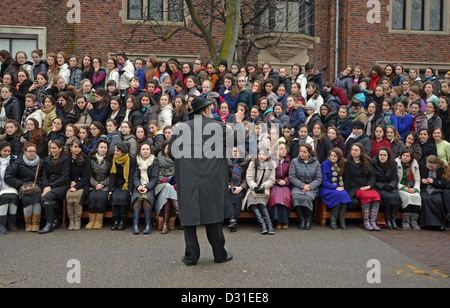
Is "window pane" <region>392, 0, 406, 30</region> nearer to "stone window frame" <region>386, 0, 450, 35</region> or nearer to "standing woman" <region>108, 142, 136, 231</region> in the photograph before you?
"stone window frame" <region>386, 0, 450, 35</region>

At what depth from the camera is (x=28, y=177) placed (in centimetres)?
875

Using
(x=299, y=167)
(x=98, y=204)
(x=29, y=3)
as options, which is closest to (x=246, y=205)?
(x=299, y=167)

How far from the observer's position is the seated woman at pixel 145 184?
8500 millimetres

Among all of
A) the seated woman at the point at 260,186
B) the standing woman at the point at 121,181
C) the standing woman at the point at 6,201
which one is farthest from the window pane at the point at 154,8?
the seated woman at the point at 260,186

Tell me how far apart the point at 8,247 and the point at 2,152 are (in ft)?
7.33

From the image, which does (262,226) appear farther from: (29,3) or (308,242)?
(29,3)

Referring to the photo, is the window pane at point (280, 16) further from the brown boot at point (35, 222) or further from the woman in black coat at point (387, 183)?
the brown boot at point (35, 222)

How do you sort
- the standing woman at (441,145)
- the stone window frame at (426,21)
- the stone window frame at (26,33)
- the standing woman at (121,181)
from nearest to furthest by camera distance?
the standing woman at (121,181)
the standing woman at (441,145)
the stone window frame at (26,33)
the stone window frame at (426,21)

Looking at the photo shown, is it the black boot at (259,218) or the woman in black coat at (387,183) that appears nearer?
the black boot at (259,218)

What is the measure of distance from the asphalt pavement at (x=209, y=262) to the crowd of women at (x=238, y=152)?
524 mm

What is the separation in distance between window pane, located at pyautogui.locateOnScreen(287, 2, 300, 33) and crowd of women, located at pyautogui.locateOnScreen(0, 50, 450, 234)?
887cm

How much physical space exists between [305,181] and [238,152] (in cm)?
138

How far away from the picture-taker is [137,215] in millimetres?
8469
